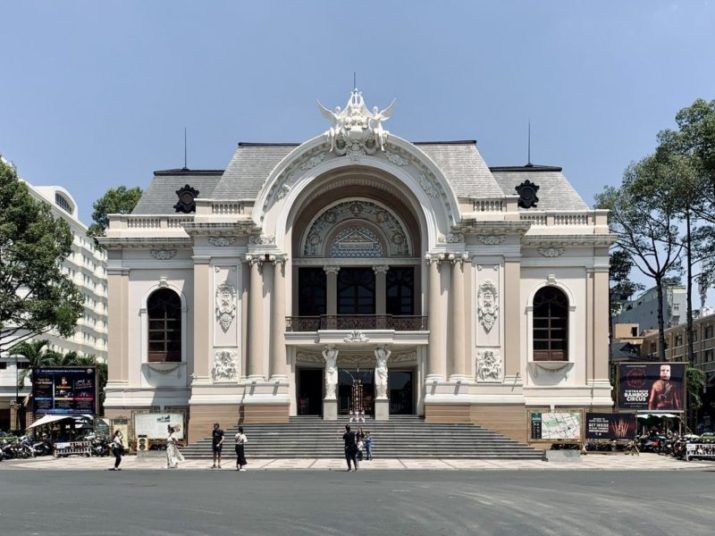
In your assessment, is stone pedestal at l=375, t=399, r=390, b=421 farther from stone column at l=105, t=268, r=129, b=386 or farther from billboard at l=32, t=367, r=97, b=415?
billboard at l=32, t=367, r=97, b=415

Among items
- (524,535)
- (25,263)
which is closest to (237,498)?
(524,535)

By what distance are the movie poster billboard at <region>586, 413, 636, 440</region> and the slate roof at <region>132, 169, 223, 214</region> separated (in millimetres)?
23092

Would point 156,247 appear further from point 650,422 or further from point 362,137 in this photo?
point 650,422

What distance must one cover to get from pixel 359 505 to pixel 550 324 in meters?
33.5

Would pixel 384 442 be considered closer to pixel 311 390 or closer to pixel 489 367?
pixel 489 367

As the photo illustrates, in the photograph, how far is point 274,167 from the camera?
5572 centimetres

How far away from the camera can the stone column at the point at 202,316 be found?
176 ft

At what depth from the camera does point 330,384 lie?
174 feet

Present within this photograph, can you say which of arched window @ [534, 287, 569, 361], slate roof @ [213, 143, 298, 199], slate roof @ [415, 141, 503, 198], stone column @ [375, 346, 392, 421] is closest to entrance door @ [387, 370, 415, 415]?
stone column @ [375, 346, 392, 421]

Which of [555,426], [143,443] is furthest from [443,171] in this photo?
[143,443]


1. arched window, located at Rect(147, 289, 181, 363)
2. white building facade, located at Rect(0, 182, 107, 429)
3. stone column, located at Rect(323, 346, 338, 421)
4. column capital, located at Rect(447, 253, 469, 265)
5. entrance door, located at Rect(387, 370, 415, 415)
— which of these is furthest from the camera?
white building facade, located at Rect(0, 182, 107, 429)

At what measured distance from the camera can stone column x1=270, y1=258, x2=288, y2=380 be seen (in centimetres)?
5306

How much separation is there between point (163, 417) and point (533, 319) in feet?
61.0

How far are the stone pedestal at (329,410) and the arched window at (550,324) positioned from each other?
1041cm
